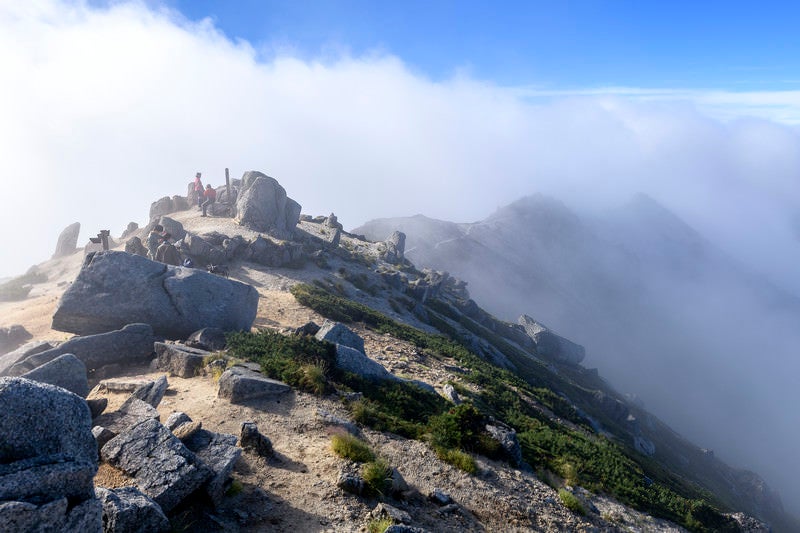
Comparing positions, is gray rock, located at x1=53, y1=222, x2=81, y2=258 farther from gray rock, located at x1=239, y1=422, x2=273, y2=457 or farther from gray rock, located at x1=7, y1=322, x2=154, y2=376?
gray rock, located at x1=239, y1=422, x2=273, y2=457

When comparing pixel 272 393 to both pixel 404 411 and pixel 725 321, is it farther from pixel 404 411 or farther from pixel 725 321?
pixel 725 321

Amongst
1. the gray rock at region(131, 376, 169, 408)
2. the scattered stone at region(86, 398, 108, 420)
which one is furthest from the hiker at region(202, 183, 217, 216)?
the scattered stone at region(86, 398, 108, 420)

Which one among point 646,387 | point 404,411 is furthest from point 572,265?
point 404,411

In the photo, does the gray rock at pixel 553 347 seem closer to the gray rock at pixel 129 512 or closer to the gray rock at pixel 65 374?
the gray rock at pixel 65 374

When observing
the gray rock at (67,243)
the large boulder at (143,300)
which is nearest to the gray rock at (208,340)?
the large boulder at (143,300)

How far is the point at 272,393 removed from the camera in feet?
52.6

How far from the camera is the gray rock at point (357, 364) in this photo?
18969mm

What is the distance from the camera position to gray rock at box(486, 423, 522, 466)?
52.0ft

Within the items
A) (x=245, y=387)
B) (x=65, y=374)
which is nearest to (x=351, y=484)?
(x=245, y=387)

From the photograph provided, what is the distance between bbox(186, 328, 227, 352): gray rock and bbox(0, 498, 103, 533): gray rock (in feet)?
43.2

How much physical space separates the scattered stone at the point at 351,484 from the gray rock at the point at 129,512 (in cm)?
397

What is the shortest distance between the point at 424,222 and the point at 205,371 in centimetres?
13193

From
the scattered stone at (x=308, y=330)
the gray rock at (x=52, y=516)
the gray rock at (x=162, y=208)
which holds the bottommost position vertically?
the gray rock at (x=52, y=516)

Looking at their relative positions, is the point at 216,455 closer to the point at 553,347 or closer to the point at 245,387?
the point at 245,387
